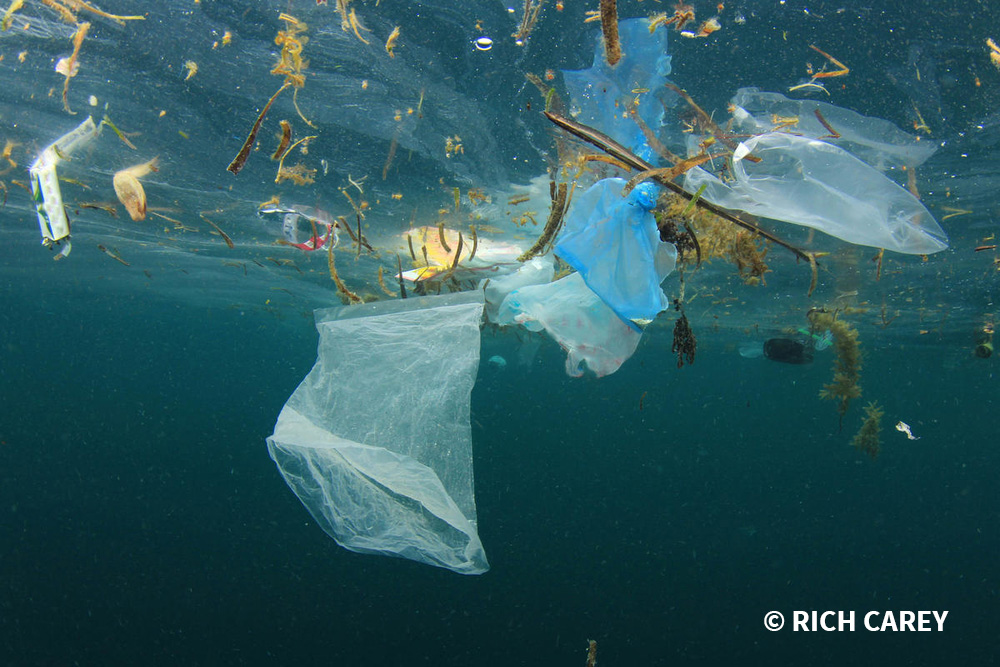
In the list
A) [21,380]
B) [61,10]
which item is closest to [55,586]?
[61,10]

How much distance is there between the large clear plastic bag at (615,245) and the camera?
3.03m

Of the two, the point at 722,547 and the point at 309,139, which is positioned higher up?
the point at 309,139

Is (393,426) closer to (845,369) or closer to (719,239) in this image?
(719,239)

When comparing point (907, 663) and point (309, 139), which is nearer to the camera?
point (309, 139)

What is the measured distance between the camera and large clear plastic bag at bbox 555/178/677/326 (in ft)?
9.93

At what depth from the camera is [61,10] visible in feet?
15.4

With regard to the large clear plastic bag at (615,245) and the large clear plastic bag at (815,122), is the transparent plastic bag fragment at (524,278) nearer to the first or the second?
the large clear plastic bag at (615,245)

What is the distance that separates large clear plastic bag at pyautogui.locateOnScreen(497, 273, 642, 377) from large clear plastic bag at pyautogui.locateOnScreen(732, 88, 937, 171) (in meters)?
2.86

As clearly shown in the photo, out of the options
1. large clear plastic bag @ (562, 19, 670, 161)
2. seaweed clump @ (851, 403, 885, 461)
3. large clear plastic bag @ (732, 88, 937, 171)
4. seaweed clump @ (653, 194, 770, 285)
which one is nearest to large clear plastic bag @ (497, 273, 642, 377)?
seaweed clump @ (653, 194, 770, 285)

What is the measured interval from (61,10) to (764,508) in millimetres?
94712

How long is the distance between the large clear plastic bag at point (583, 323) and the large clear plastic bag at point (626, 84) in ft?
7.25

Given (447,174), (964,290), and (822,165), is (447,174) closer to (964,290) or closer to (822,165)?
(822,165)

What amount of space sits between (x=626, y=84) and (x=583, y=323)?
270cm

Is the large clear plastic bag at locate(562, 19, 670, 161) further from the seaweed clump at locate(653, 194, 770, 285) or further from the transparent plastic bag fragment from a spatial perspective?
the transparent plastic bag fragment
